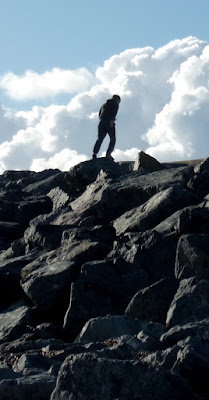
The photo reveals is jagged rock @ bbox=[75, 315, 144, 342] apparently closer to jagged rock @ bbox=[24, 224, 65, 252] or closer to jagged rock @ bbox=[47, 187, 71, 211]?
jagged rock @ bbox=[24, 224, 65, 252]

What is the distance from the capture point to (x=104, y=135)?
36.3 metres

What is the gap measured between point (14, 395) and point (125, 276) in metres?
8.59

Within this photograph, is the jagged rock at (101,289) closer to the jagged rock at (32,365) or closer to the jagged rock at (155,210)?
the jagged rock at (155,210)

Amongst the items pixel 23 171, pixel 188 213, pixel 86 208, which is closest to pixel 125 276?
pixel 188 213

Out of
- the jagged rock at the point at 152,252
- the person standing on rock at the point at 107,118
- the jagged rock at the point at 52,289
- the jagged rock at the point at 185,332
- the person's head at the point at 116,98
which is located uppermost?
the person's head at the point at 116,98

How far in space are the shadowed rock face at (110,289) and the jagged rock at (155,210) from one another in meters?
0.04

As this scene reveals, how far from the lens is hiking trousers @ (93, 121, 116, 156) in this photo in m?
35.8

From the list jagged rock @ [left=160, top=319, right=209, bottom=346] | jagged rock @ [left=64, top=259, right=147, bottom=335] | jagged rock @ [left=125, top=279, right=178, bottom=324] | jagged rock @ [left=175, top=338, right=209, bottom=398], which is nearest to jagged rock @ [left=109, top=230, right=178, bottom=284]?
jagged rock @ [left=64, top=259, right=147, bottom=335]

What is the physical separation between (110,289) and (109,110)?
17458 millimetres

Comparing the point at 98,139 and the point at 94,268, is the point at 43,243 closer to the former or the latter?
the point at 94,268

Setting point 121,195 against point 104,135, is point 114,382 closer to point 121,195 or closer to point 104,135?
point 121,195

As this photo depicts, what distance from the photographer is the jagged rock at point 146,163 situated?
32.2 meters

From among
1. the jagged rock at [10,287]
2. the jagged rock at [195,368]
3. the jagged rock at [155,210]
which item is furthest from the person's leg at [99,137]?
the jagged rock at [195,368]

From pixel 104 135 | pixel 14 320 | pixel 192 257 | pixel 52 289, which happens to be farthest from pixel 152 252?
pixel 104 135
